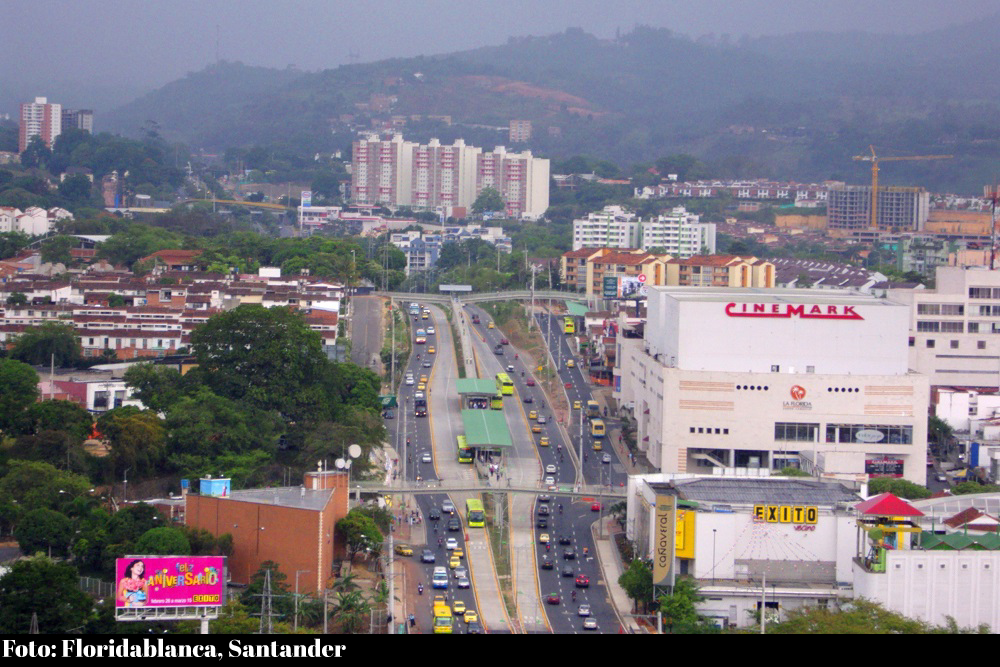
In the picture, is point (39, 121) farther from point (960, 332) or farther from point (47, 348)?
point (960, 332)

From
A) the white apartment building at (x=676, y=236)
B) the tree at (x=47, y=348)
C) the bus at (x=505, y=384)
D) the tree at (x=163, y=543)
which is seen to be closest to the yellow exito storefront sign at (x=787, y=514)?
the tree at (x=163, y=543)

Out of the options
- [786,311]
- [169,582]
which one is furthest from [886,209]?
[169,582]

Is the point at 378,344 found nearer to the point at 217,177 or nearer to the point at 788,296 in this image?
the point at 788,296

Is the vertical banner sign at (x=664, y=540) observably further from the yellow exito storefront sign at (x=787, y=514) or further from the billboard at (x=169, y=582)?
the billboard at (x=169, y=582)

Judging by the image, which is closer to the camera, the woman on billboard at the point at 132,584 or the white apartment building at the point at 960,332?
the woman on billboard at the point at 132,584

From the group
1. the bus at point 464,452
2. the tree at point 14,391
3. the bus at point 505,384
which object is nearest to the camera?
the tree at point 14,391

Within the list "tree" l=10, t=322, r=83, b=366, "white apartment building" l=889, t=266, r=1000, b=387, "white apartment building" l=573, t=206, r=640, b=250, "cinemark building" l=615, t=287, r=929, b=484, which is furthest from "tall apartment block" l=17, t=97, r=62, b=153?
"cinemark building" l=615, t=287, r=929, b=484

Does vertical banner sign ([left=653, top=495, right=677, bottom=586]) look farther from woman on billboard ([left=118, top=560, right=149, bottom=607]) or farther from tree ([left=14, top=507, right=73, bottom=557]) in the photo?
tree ([left=14, top=507, right=73, bottom=557])

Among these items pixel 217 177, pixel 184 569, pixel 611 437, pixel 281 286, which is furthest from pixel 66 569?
pixel 217 177
